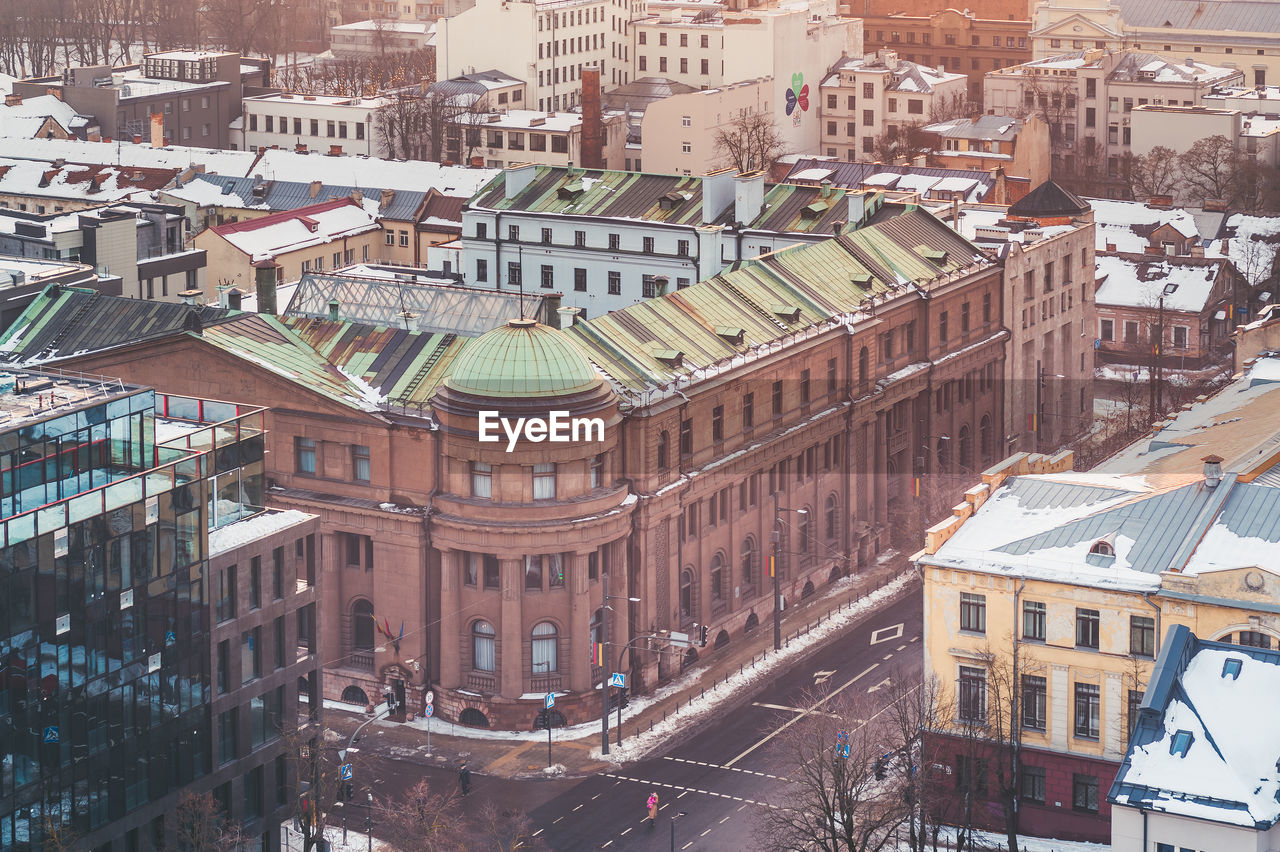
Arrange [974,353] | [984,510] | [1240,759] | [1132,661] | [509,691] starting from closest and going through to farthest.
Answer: [1240,759], [1132,661], [984,510], [509,691], [974,353]

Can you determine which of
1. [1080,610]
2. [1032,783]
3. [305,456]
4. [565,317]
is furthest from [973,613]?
[305,456]

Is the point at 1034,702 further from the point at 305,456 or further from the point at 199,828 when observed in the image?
the point at 305,456

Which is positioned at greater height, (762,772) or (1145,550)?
(1145,550)

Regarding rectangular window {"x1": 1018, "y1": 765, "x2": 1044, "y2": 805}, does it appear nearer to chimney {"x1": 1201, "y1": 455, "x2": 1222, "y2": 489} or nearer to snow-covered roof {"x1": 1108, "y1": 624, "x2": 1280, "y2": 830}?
snow-covered roof {"x1": 1108, "y1": 624, "x2": 1280, "y2": 830}

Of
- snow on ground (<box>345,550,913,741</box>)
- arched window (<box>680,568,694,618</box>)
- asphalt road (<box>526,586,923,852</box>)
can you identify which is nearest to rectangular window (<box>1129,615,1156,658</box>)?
asphalt road (<box>526,586,923,852</box>)

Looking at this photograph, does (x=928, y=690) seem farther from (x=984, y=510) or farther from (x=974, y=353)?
(x=974, y=353)

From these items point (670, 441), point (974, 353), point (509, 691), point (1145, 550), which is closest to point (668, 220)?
point (974, 353)
